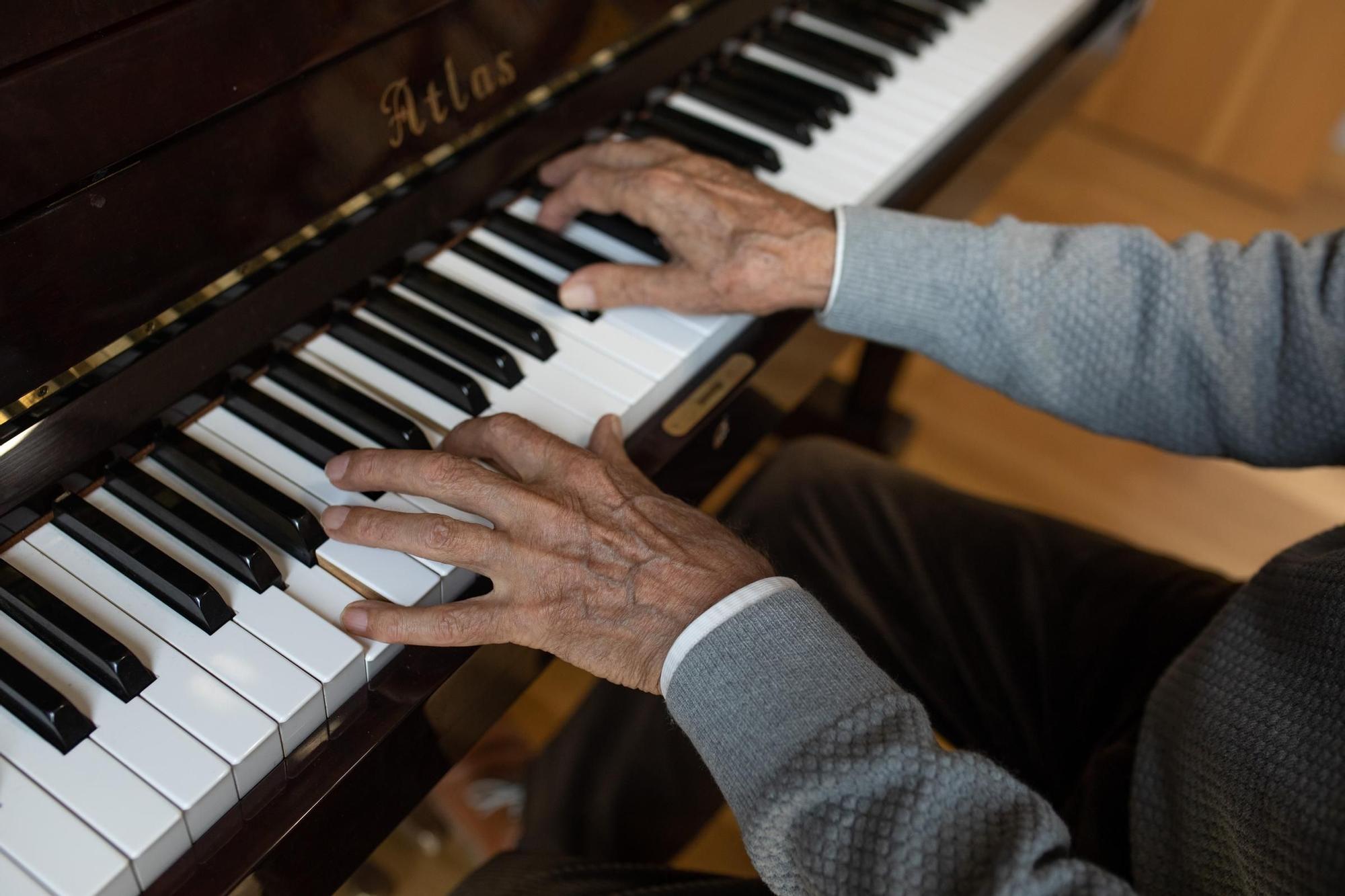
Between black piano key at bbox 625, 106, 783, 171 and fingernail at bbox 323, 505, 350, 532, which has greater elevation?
black piano key at bbox 625, 106, 783, 171

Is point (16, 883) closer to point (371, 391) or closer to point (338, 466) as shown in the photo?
point (338, 466)

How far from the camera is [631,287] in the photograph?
40.7 inches

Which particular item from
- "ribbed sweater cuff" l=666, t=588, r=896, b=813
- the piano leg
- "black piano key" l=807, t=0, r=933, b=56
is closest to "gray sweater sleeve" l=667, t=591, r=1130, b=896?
"ribbed sweater cuff" l=666, t=588, r=896, b=813

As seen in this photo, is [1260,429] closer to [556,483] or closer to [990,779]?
[990,779]

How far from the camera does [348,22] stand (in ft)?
3.00

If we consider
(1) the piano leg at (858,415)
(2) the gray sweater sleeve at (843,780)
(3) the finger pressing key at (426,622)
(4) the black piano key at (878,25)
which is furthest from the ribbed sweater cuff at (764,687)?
(1) the piano leg at (858,415)

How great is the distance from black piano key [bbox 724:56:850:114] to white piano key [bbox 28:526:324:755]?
0.87 m

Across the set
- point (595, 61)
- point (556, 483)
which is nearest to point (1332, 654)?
point (556, 483)

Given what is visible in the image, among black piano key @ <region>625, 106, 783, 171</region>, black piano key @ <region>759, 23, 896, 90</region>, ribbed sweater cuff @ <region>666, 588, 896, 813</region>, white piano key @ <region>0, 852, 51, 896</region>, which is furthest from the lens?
black piano key @ <region>759, 23, 896, 90</region>

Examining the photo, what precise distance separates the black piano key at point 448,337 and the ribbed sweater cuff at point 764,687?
1.02ft

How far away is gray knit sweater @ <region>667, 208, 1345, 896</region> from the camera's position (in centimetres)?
71

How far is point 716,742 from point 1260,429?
0.68m

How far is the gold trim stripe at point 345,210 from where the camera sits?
81cm

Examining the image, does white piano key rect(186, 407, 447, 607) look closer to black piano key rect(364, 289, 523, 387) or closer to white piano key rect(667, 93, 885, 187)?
black piano key rect(364, 289, 523, 387)
